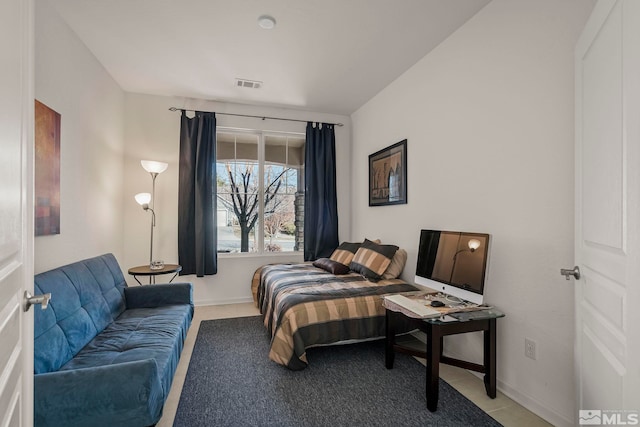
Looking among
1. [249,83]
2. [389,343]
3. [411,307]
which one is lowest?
[389,343]

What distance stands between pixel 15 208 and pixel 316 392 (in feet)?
6.35

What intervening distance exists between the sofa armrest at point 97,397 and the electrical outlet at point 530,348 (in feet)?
7.14

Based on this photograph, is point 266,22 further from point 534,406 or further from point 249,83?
point 534,406

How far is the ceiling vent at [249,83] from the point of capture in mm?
3438

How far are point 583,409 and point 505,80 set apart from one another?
1953mm

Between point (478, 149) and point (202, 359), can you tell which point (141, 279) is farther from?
point (478, 149)

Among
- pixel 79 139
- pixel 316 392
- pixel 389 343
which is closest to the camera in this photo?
pixel 316 392

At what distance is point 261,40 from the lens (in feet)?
8.71

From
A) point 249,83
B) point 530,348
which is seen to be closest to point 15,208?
point 530,348

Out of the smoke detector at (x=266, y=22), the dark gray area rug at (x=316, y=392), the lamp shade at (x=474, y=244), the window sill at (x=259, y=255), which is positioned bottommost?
the dark gray area rug at (x=316, y=392)

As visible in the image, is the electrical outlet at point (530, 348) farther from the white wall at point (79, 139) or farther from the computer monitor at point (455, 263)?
the white wall at point (79, 139)

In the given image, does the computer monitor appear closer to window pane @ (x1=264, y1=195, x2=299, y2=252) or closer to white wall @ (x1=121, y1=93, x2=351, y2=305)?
window pane @ (x1=264, y1=195, x2=299, y2=252)

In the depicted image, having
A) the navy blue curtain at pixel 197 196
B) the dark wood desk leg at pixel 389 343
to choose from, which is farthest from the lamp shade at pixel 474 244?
the navy blue curtain at pixel 197 196

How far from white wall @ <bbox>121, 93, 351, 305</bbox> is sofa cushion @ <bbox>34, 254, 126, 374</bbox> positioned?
1207mm
